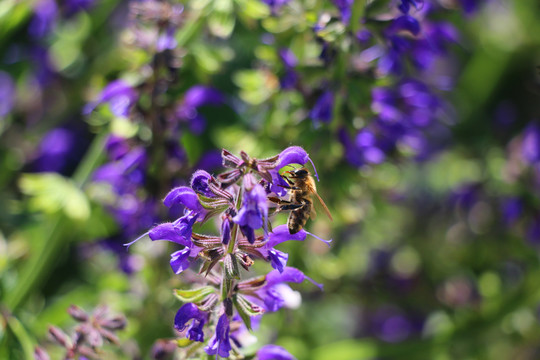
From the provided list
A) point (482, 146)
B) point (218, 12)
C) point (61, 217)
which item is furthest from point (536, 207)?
point (61, 217)

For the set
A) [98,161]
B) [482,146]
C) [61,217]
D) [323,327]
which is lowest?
[323,327]

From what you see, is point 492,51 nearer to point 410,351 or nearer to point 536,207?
point 536,207

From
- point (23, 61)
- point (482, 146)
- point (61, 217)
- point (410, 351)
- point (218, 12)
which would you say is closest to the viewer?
point (218, 12)

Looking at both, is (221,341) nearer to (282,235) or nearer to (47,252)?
(282,235)

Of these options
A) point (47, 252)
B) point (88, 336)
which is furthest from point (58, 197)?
point (88, 336)

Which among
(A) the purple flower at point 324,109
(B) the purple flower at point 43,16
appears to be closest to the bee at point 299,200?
(A) the purple flower at point 324,109

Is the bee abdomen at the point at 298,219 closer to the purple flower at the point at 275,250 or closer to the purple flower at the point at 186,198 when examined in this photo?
the purple flower at the point at 275,250

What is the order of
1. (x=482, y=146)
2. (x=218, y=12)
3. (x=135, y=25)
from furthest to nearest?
(x=482, y=146)
(x=135, y=25)
(x=218, y=12)

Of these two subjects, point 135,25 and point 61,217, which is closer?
point 135,25
